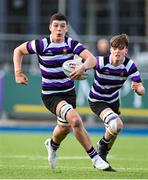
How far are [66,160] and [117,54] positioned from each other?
2.87 metres

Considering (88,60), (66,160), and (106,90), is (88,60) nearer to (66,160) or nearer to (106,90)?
(106,90)

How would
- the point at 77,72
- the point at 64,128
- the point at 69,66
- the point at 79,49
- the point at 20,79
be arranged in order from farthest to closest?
the point at 64,128
the point at 79,49
the point at 69,66
the point at 20,79
the point at 77,72

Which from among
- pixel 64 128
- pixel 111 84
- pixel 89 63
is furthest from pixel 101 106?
Result: pixel 89 63

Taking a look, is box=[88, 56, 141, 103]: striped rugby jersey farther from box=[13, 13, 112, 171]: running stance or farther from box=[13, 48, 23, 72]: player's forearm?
box=[13, 48, 23, 72]: player's forearm

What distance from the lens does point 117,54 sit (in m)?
12.3

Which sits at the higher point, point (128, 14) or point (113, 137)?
point (113, 137)

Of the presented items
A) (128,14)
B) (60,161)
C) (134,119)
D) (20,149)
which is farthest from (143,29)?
(60,161)

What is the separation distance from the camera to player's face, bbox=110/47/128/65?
1233 cm

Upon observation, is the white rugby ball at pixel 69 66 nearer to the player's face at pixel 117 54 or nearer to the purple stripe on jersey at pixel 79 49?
the purple stripe on jersey at pixel 79 49

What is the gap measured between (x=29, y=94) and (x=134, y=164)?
35.0 feet

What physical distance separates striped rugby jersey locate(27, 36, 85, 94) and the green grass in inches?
46.0

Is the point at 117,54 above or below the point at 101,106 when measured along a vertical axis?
above

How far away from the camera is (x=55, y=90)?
12203mm

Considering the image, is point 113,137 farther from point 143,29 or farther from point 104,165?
point 143,29
